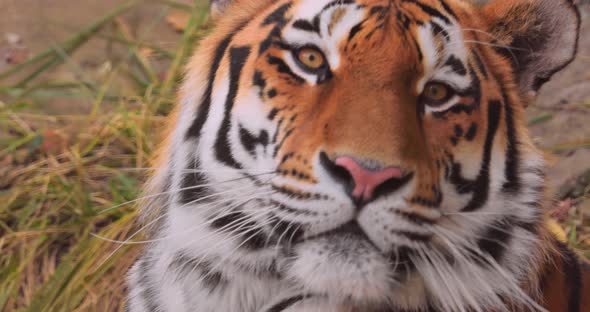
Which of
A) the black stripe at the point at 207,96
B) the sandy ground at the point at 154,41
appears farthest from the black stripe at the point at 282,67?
the sandy ground at the point at 154,41

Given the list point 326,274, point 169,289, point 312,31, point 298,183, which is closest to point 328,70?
point 312,31

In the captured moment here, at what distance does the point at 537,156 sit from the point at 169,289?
61cm

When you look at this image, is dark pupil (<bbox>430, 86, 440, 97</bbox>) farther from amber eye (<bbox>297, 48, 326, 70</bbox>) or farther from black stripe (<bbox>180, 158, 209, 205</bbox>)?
black stripe (<bbox>180, 158, 209, 205</bbox>)

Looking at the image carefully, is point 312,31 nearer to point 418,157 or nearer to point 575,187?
point 418,157

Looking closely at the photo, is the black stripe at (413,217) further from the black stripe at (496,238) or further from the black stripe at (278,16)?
the black stripe at (278,16)

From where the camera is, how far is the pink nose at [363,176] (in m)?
0.89

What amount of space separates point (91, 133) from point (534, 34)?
1.46m

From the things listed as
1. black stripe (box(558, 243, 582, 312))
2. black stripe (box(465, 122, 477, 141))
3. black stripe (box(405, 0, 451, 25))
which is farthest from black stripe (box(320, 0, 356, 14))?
black stripe (box(558, 243, 582, 312))

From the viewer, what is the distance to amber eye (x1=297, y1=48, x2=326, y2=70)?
102 centimetres

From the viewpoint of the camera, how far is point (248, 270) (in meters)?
1.09

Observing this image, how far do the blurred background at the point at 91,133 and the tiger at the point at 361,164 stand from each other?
390mm

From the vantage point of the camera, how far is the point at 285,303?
106 cm

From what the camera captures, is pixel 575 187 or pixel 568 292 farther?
pixel 575 187

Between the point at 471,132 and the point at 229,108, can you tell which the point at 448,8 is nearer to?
the point at 471,132
